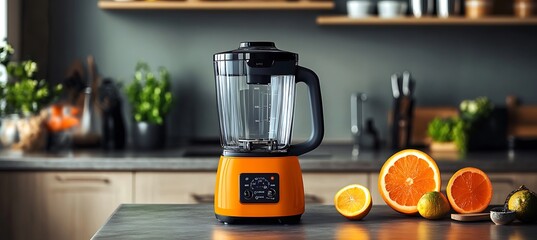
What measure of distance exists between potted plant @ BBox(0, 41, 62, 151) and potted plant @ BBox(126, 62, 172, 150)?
429 millimetres

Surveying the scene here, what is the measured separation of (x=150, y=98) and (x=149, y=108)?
49 mm

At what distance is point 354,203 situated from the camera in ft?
7.35

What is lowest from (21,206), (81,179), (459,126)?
(21,206)

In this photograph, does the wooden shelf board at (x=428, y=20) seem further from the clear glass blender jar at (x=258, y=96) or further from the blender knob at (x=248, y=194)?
the blender knob at (x=248, y=194)

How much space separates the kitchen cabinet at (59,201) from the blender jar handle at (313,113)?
1.71 metres

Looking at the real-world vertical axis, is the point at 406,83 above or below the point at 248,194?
above

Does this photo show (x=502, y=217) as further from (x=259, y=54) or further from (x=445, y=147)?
(x=445, y=147)

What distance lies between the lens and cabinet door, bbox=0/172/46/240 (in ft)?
12.5

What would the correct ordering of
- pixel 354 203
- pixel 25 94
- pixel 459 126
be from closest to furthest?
1. pixel 354 203
2. pixel 25 94
3. pixel 459 126

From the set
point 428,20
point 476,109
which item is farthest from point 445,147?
point 428,20

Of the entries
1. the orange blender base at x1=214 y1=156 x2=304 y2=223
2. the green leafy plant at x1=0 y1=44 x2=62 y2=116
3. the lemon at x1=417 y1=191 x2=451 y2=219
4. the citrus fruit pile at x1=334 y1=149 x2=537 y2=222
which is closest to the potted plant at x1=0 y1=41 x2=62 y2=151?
the green leafy plant at x1=0 y1=44 x2=62 y2=116

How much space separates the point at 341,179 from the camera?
382 centimetres

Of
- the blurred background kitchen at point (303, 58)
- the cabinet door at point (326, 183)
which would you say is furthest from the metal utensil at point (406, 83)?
the cabinet door at point (326, 183)

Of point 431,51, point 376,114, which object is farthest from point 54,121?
point 431,51
